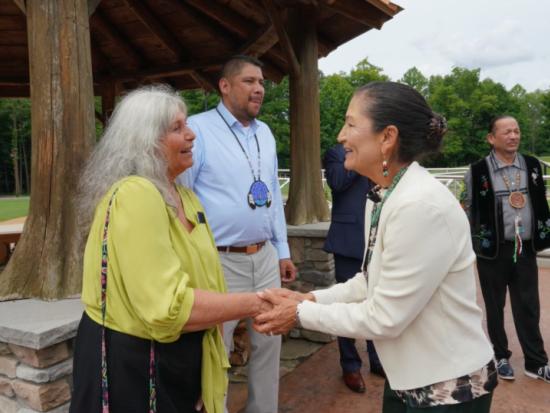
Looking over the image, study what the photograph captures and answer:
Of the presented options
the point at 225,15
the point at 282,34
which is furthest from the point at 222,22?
the point at 282,34

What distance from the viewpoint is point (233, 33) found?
20.5 ft

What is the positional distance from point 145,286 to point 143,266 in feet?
0.20

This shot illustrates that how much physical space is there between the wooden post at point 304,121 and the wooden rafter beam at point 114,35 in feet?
9.06

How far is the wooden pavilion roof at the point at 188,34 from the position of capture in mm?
4973

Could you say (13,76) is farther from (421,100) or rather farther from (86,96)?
(421,100)

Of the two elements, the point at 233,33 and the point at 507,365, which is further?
the point at 233,33

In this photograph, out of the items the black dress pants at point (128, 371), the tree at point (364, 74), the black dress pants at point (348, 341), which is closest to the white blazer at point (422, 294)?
the black dress pants at point (128, 371)

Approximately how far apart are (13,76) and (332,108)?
38.6 m

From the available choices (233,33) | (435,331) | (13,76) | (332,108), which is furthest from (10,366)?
(332,108)

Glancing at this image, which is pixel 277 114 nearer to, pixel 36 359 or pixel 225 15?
pixel 225 15

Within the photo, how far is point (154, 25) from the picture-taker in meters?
6.02

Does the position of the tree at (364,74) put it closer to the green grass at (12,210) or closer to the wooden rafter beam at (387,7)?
the green grass at (12,210)

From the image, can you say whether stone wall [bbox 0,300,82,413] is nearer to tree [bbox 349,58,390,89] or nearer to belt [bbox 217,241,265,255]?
belt [bbox 217,241,265,255]

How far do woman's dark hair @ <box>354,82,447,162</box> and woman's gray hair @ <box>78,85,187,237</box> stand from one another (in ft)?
2.45
